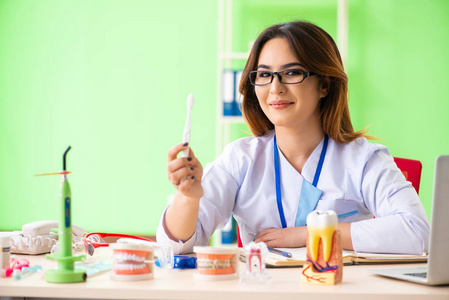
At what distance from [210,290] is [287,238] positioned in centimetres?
65

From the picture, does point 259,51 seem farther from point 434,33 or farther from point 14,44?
point 14,44

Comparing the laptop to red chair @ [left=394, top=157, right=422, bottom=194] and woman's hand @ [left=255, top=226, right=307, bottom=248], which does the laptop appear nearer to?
woman's hand @ [left=255, top=226, right=307, bottom=248]

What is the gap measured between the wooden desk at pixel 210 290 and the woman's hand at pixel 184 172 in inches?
12.2

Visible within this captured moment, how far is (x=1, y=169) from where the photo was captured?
4.34 m

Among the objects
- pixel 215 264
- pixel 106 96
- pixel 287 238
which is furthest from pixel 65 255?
pixel 106 96

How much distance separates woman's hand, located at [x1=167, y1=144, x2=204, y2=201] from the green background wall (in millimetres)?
2721

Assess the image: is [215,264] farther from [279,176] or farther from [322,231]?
[279,176]

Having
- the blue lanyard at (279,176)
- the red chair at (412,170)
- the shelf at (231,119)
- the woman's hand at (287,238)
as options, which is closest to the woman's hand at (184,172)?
the woman's hand at (287,238)

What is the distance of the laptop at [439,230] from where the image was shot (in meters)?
1.08

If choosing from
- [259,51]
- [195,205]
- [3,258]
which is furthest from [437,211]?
[259,51]

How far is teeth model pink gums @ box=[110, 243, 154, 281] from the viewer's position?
117 cm

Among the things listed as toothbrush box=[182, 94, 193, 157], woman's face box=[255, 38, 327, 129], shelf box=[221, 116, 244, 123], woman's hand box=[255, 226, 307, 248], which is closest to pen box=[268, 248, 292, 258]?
woman's hand box=[255, 226, 307, 248]

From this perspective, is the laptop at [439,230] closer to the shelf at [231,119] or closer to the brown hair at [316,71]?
the brown hair at [316,71]

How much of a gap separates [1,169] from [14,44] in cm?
97
